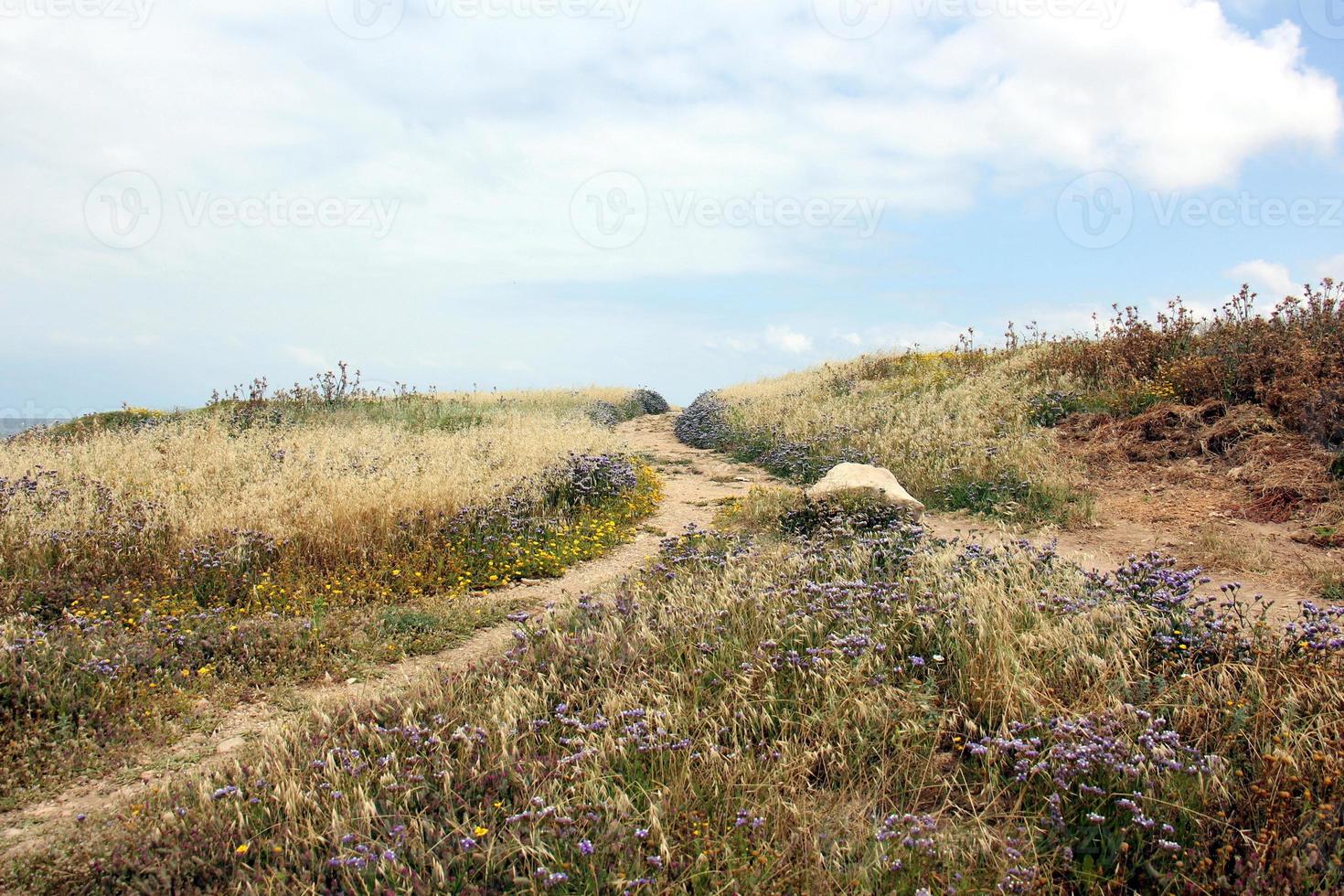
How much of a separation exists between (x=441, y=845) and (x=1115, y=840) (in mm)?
2855

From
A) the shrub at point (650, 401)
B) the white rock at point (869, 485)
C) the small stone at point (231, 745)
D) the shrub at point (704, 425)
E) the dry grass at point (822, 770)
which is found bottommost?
the small stone at point (231, 745)

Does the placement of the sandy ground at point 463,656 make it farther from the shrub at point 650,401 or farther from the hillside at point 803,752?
the shrub at point 650,401

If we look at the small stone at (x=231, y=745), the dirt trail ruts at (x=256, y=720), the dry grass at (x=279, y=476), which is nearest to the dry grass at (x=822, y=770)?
the dirt trail ruts at (x=256, y=720)

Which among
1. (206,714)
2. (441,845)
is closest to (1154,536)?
(441,845)

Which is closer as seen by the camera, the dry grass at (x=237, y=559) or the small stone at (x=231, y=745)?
the small stone at (x=231, y=745)

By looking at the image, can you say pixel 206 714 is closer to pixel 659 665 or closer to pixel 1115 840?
Answer: pixel 659 665

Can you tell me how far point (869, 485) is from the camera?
1008cm

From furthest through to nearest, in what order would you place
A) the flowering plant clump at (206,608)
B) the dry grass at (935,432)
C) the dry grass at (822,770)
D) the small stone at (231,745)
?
the dry grass at (935,432) → the flowering plant clump at (206,608) → the small stone at (231,745) → the dry grass at (822,770)

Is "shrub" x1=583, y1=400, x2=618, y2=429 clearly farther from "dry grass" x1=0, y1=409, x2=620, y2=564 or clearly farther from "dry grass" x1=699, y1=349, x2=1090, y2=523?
"dry grass" x1=0, y1=409, x2=620, y2=564

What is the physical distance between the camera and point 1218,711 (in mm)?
3857

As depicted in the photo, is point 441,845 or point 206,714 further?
point 206,714

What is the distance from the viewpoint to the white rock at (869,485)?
10.0m

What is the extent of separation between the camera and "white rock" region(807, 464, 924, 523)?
1001 cm

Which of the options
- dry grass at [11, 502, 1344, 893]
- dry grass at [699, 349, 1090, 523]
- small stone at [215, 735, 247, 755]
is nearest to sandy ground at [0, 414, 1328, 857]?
small stone at [215, 735, 247, 755]
